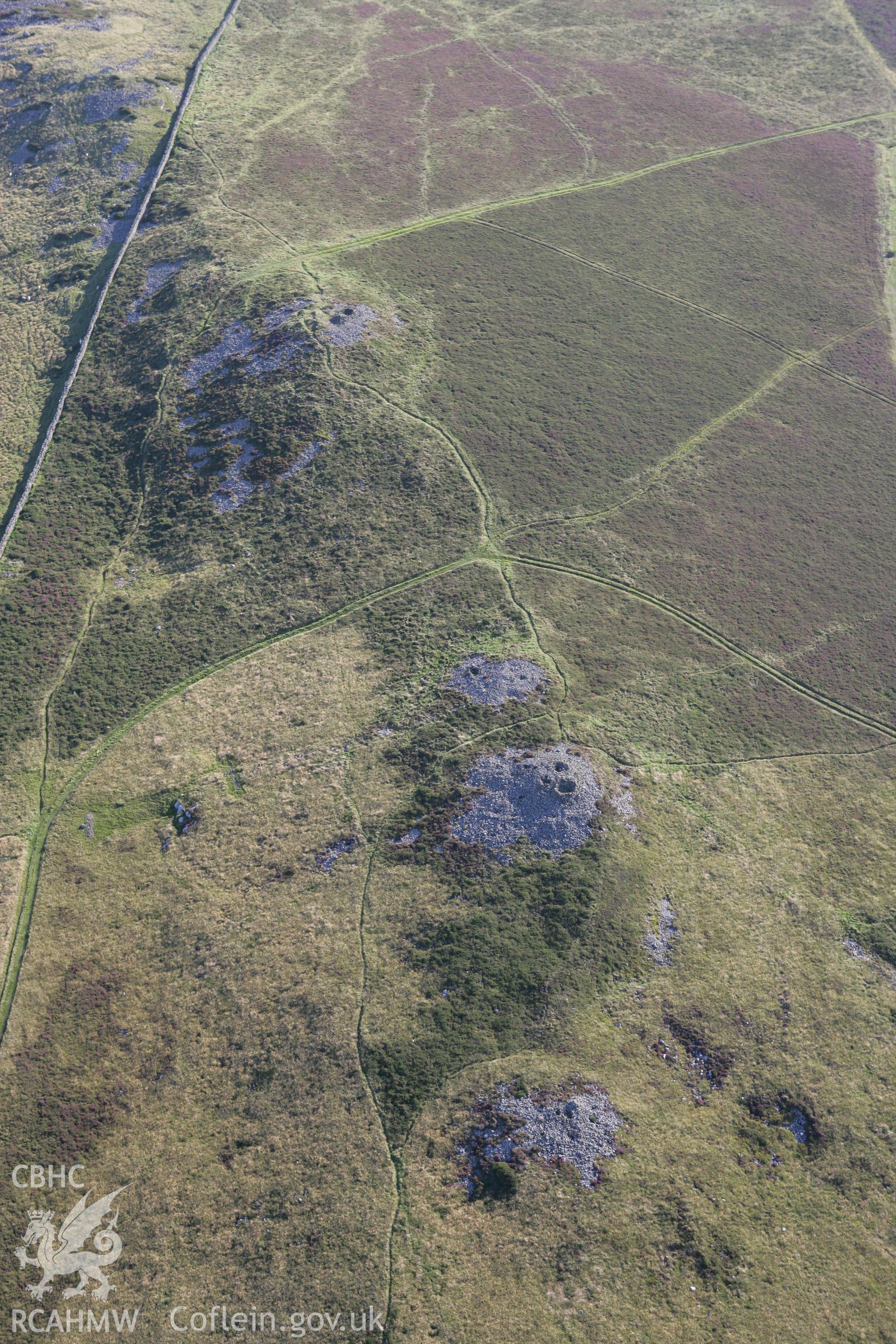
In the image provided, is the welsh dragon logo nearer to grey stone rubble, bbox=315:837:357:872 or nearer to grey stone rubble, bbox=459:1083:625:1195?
grey stone rubble, bbox=459:1083:625:1195

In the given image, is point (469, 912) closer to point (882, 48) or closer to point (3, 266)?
point (3, 266)

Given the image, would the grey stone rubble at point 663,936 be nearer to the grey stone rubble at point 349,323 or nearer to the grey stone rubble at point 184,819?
the grey stone rubble at point 184,819

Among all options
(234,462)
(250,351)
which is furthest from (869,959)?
(250,351)

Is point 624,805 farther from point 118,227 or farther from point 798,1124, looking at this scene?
point 118,227

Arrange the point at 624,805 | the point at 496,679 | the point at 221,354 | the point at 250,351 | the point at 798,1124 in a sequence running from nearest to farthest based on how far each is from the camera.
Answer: the point at 798,1124
the point at 624,805
the point at 496,679
the point at 250,351
the point at 221,354

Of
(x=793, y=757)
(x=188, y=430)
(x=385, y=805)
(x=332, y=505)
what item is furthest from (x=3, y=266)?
(x=793, y=757)
